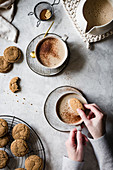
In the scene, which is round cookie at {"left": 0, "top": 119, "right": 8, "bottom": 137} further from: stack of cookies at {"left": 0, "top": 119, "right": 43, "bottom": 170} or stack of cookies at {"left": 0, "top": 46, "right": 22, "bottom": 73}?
stack of cookies at {"left": 0, "top": 46, "right": 22, "bottom": 73}

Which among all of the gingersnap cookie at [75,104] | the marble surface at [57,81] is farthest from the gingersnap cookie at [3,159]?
the gingersnap cookie at [75,104]

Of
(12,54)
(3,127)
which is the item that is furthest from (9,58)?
(3,127)

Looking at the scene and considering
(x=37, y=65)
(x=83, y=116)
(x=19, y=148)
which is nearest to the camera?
(x=83, y=116)

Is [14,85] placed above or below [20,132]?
above

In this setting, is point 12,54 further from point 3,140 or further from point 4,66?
point 3,140

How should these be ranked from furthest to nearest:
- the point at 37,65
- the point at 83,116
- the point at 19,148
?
the point at 37,65
the point at 19,148
the point at 83,116

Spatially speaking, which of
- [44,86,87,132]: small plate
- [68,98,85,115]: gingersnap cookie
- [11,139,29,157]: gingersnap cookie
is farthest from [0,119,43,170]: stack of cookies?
[68,98,85,115]: gingersnap cookie

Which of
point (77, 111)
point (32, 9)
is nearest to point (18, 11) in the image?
point (32, 9)
